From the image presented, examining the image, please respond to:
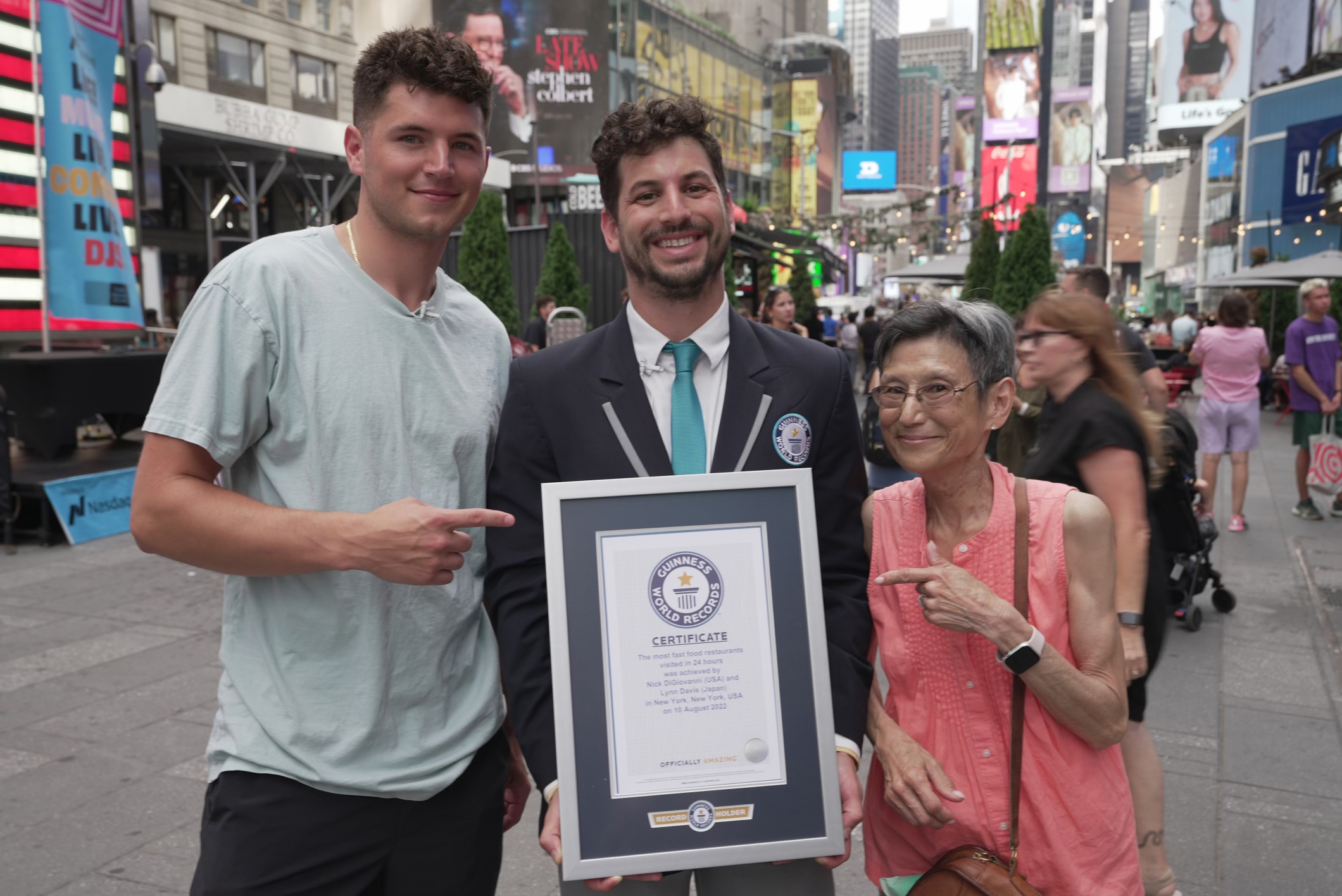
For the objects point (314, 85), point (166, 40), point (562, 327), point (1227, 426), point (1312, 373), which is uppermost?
point (166, 40)

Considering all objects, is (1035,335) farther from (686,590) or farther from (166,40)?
(166,40)

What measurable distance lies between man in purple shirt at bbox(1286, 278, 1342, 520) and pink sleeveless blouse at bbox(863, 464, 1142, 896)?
29.7 ft

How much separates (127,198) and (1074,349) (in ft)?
39.8

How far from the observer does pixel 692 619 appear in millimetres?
1846

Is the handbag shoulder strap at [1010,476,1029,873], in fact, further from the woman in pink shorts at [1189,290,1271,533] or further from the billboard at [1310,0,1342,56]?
the billboard at [1310,0,1342,56]

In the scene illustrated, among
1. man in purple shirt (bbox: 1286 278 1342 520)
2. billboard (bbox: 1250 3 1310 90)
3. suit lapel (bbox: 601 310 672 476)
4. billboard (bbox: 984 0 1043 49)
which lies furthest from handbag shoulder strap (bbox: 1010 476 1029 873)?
billboard (bbox: 984 0 1043 49)

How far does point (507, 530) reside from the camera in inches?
81.4

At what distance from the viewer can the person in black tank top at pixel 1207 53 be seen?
73625 mm

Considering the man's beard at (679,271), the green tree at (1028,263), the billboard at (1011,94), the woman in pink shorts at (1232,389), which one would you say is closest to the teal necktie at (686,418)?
the man's beard at (679,271)

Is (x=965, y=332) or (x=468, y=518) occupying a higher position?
(x=965, y=332)

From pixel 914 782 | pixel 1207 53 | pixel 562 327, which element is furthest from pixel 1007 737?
pixel 1207 53

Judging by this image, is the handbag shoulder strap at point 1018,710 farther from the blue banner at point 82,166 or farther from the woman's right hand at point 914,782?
the blue banner at point 82,166

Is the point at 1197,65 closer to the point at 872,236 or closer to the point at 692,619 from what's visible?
the point at 872,236

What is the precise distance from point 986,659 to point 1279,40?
66148 millimetres
